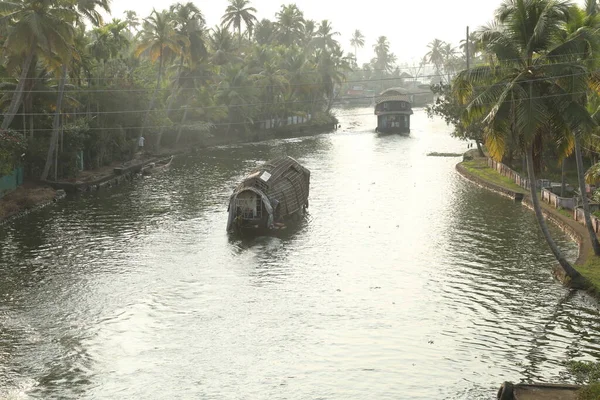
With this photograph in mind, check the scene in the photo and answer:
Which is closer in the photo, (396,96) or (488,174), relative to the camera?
(488,174)

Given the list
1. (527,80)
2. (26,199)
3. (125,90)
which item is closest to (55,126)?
(26,199)

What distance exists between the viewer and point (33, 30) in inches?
2041

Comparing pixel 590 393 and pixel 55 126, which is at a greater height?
pixel 55 126

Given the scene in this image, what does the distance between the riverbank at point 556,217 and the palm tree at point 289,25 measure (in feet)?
249

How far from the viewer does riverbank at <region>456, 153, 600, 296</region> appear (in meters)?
35.2

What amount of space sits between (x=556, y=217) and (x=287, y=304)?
72.1ft

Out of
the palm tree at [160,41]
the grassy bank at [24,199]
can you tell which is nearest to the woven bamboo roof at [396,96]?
the palm tree at [160,41]

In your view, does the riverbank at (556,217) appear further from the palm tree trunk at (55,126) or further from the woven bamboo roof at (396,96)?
the woven bamboo roof at (396,96)

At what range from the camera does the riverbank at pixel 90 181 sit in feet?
174

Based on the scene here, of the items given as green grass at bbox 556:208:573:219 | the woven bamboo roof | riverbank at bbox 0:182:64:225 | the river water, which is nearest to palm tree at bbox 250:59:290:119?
the woven bamboo roof

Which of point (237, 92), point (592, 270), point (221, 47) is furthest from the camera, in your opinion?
point (221, 47)

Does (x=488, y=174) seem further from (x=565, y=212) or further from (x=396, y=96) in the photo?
(x=396, y=96)

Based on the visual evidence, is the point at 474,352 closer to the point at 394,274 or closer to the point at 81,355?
the point at 394,274

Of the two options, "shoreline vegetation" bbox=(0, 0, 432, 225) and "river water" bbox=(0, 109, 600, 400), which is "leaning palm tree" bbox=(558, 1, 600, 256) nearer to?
"river water" bbox=(0, 109, 600, 400)
